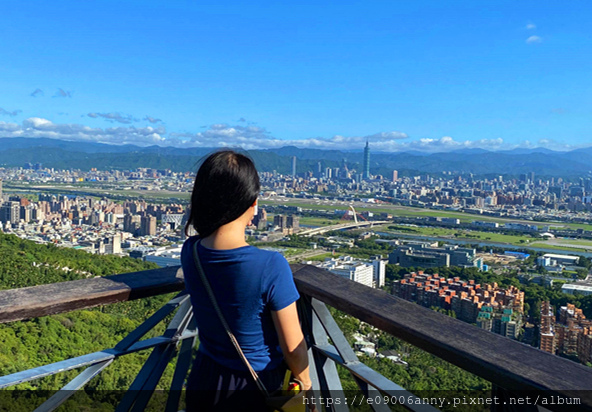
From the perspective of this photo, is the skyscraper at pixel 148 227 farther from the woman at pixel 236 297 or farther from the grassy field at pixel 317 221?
the woman at pixel 236 297

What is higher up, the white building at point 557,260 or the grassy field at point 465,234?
the white building at point 557,260

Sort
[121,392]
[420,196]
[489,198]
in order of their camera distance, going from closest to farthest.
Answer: [121,392]
[489,198]
[420,196]

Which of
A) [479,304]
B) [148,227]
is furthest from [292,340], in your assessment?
[148,227]

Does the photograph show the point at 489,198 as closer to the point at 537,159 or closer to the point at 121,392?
the point at 121,392

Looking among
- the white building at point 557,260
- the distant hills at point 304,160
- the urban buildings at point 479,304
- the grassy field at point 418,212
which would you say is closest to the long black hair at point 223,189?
the urban buildings at point 479,304

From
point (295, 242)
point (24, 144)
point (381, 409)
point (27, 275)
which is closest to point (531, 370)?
point (381, 409)

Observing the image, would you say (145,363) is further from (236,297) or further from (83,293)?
(236,297)

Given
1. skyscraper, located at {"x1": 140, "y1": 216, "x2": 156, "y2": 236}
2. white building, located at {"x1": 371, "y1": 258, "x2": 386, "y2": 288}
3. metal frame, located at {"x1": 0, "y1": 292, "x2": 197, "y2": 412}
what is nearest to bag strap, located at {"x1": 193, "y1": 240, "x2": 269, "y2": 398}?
metal frame, located at {"x1": 0, "y1": 292, "x2": 197, "y2": 412}

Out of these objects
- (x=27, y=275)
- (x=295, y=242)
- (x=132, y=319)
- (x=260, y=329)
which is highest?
(x=260, y=329)
